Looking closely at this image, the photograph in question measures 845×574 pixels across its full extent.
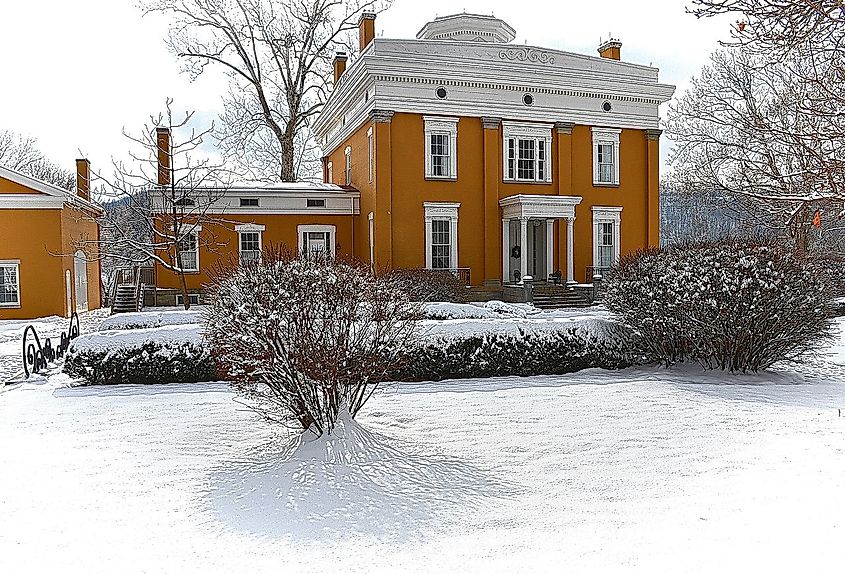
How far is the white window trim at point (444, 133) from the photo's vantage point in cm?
2505

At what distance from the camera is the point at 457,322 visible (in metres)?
12.9

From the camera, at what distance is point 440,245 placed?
83.3ft

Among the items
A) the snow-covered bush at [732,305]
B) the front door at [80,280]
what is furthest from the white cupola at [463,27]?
the snow-covered bush at [732,305]

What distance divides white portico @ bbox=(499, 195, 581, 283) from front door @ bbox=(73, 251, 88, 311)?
49.0ft

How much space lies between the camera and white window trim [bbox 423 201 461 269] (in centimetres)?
2512

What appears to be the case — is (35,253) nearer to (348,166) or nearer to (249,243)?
(249,243)

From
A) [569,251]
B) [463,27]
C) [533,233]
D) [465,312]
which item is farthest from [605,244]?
[465,312]

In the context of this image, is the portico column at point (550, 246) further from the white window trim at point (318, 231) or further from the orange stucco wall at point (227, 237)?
the white window trim at point (318, 231)

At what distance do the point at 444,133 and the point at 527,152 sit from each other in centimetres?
311

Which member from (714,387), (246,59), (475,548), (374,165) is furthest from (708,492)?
(246,59)

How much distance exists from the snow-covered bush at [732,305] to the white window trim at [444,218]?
41.4ft

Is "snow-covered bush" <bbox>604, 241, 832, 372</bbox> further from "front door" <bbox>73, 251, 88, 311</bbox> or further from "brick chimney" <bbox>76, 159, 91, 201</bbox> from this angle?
"brick chimney" <bbox>76, 159, 91, 201</bbox>

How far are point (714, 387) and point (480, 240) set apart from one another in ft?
49.2

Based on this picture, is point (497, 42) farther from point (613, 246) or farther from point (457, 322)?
point (457, 322)
